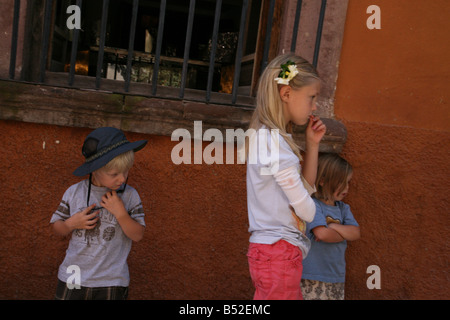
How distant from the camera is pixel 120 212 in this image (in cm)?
217

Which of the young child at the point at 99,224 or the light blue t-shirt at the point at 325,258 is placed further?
the light blue t-shirt at the point at 325,258

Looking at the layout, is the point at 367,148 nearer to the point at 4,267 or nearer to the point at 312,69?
the point at 312,69

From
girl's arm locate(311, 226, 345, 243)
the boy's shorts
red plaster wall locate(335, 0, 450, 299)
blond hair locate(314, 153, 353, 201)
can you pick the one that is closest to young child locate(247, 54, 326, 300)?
girl's arm locate(311, 226, 345, 243)

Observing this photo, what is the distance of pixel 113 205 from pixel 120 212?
0.15ft

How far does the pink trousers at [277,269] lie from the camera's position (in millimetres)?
2062

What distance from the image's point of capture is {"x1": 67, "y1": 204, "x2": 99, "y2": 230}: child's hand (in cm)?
216

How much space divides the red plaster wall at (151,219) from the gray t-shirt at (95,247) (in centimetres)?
70

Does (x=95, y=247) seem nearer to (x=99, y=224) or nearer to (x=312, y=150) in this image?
(x=99, y=224)

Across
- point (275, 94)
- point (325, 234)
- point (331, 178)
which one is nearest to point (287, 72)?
point (275, 94)

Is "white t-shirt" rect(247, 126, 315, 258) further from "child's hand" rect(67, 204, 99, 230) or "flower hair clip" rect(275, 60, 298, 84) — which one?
"child's hand" rect(67, 204, 99, 230)

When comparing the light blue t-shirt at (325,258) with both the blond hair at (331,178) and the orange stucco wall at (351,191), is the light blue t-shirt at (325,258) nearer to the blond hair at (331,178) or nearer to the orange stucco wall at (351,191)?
the blond hair at (331,178)

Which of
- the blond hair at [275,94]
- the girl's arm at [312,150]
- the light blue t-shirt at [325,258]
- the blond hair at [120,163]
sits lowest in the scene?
the light blue t-shirt at [325,258]

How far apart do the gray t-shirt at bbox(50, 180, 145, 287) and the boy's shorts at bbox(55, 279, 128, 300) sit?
0.09 feet

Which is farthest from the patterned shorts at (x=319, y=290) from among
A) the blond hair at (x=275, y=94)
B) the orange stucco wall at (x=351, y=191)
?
the blond hair at (x=275, y=94)
